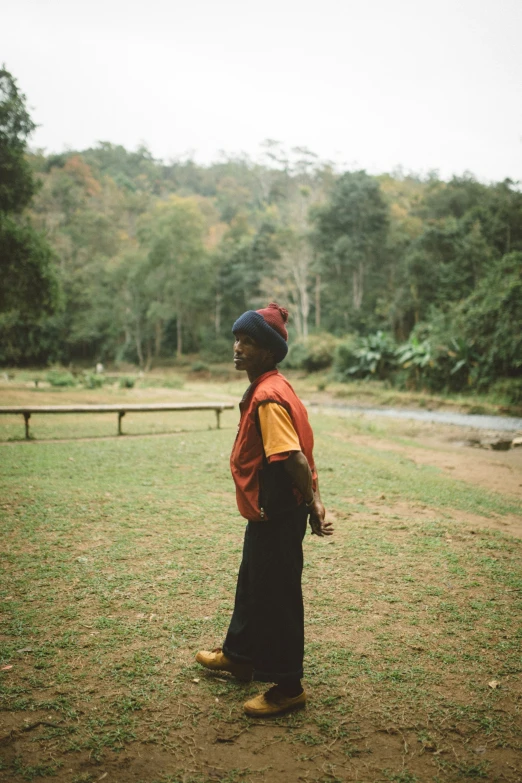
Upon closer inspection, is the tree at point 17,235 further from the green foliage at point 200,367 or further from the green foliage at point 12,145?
the green foliage at point 200,367

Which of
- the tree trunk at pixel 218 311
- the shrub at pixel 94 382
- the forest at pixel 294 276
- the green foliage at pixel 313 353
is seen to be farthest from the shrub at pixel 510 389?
the tree trunk at pixel 218 311

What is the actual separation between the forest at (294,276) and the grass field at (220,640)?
15.6m

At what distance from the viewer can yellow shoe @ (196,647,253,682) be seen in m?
2.86

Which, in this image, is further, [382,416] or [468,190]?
[468,190]

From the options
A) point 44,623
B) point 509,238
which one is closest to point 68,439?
point 44,623

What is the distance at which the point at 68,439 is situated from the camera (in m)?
10.1

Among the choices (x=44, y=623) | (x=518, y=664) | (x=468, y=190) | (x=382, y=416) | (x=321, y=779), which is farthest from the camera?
(x=468, y=190)

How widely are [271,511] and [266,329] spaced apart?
93 cm

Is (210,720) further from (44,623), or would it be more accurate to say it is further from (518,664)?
(518,664)

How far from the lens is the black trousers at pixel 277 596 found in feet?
8.63

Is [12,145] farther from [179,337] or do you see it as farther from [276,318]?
[179,337]

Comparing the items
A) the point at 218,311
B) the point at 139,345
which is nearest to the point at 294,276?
the point at 218,311

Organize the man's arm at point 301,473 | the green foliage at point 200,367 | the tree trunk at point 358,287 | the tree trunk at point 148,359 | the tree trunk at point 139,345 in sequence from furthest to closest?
the tree trunk at point 148,359 < the tree trunk at point 139,345 < the green foliage at point 200,367 < the tree trunk at point 358,287 < the man's arm at point 301,473

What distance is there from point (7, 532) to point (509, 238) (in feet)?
103
